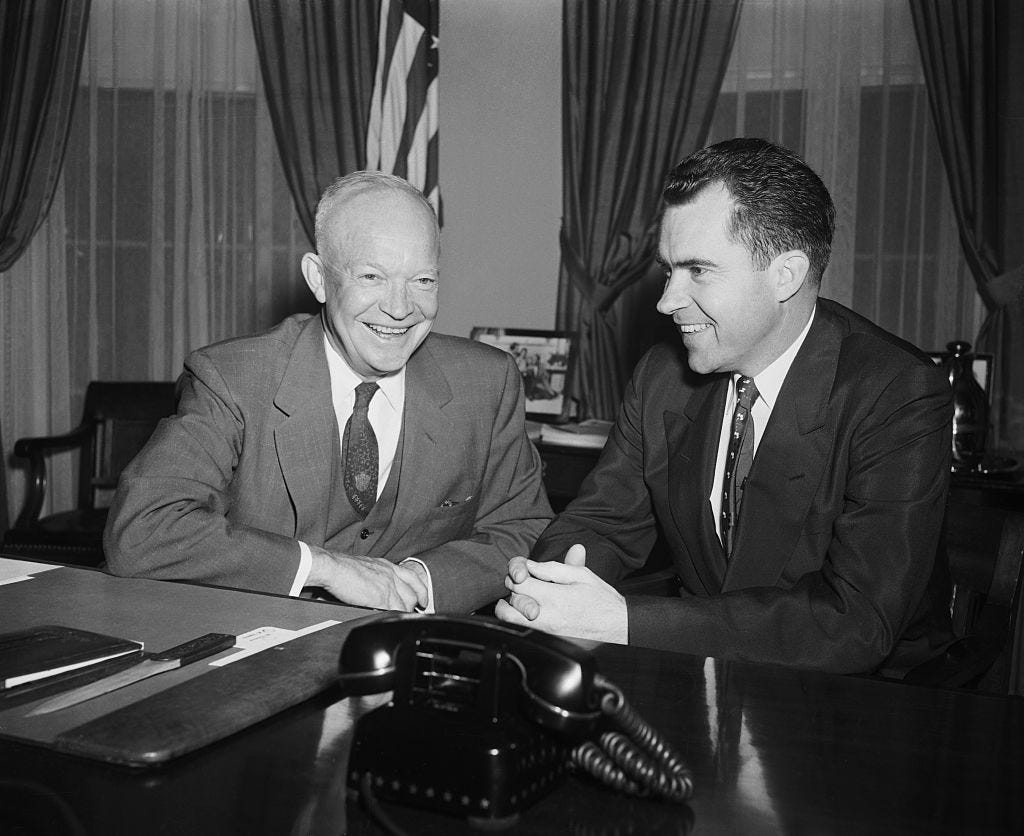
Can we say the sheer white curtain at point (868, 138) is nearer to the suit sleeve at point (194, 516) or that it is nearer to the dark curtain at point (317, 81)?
the dark curtain at point (317, 81)

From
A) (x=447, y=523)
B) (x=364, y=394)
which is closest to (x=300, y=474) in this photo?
(x=364, y=394)

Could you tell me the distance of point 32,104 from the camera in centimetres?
553

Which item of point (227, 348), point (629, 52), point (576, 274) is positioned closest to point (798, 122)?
point (629, 52)

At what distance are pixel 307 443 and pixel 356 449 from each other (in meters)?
0.13

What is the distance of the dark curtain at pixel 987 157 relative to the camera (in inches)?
177

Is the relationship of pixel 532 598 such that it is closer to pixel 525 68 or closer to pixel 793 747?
pixel 793 747

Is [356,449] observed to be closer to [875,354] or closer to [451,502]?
[451,502]

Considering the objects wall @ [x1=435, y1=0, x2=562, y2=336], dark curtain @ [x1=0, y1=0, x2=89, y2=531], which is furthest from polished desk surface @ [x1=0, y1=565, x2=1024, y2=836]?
dark curtain @ [x1=0, y1=0, x2=89, y2=531]

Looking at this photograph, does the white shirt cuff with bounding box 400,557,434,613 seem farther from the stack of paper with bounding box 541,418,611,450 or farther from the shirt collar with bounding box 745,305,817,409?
the stack of paper with bounding box 541,418,611,450

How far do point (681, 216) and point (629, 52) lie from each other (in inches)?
119

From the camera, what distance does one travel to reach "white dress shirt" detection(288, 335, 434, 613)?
244 cm

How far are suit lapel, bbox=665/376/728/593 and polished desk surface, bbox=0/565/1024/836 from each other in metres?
0.93

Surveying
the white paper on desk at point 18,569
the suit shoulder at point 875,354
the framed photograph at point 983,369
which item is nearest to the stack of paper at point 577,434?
A: the framed photograph at point 983,369

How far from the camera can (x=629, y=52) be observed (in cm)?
494
